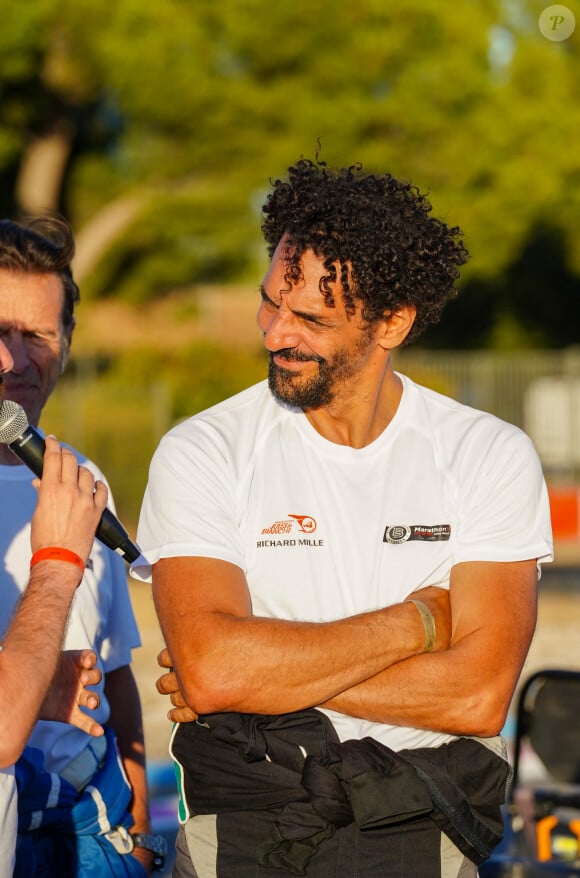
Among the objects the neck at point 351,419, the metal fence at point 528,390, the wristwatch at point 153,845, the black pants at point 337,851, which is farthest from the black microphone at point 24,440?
the metal fence at point 528,390

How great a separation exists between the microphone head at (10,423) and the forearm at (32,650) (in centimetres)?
29

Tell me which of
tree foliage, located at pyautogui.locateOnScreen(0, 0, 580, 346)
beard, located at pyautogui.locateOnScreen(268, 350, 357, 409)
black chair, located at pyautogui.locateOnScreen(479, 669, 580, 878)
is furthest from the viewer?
tree foliage, located at pyautogui.locateOnScreen(0, 0, 580, 346)

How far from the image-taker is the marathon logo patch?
298 centimetres

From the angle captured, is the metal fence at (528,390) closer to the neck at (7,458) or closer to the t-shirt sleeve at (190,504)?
the neck at (7,458)

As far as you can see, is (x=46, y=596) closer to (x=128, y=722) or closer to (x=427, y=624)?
(x=427, y=624)

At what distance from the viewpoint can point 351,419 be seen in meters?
3.13

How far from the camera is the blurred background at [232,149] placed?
21391 mm

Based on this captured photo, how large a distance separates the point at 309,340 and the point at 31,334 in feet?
2.88

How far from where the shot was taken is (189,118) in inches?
882

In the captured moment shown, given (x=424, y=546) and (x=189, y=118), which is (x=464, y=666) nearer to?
(x=424, y=546)

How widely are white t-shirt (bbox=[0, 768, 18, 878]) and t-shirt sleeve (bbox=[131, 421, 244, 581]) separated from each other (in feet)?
2.00

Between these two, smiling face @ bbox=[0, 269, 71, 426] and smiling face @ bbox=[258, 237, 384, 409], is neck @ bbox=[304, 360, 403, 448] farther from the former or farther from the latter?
smiling face @ bbox=[0, 269, 71, 426]

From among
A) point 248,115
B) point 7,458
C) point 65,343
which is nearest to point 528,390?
point 248,115

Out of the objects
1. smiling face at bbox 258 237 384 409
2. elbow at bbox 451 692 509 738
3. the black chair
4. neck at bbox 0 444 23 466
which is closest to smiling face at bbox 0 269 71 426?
neck at bbox 0 444 23 466
